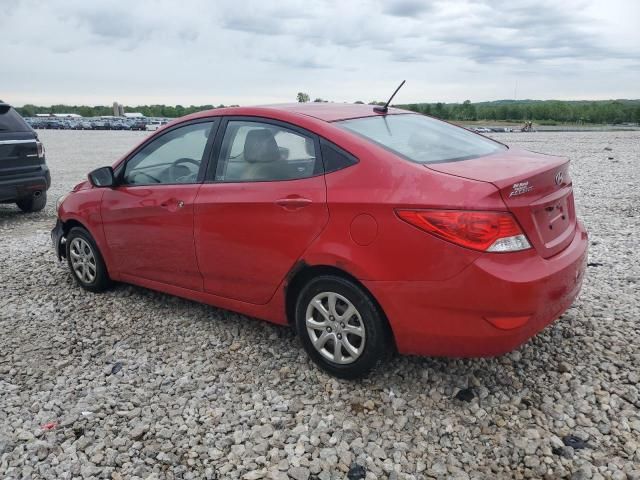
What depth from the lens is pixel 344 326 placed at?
3.38m

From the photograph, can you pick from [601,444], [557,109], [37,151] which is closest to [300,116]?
[601,444]

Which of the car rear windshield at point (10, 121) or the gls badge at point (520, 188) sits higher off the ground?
the car rear windshield at point (10, 121)

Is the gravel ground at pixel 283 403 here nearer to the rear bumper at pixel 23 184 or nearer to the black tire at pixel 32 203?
the rear bumper at pixel 23 184

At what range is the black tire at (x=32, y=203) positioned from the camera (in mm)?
10102

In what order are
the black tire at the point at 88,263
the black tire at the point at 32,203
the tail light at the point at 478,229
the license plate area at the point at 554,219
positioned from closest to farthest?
the tail light at the point at 478,229
the license plate area at the point at 554,219
the black tire at the point at 88,263
the black tire at the point at 32,203

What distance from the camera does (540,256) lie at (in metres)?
3.02

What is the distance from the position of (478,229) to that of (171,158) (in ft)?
8.48

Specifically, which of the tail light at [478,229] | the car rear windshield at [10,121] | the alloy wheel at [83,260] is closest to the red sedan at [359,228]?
the tail light at [478,229]

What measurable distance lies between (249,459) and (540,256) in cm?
185

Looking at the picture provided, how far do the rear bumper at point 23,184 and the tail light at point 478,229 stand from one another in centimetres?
787

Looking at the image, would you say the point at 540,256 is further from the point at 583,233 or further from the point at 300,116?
the point at 300,116

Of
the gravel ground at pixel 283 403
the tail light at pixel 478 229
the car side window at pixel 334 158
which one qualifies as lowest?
the gravel ground at pixel 283 403

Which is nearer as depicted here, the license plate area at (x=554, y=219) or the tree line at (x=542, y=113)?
the license plate area at (x=554, y=219)

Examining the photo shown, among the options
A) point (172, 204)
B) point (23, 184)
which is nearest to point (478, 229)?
point (172, 204)
